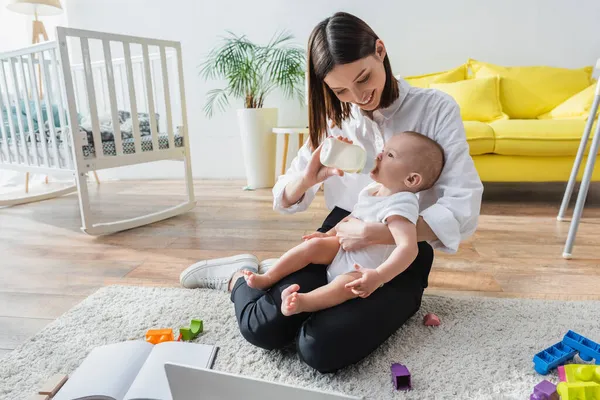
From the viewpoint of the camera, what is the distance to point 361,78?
783 millimetres

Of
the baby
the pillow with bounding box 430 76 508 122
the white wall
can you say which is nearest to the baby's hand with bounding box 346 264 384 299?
the baby

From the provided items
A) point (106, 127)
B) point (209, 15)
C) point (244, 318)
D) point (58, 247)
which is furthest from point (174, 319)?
point (209, 15)

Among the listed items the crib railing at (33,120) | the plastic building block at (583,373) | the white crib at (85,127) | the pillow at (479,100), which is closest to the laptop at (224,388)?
the plastic building block at (583,373)

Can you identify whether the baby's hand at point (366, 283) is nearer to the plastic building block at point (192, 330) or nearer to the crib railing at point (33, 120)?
the plastic building block at point (192, 330)

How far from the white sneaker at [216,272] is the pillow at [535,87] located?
196 centimetres

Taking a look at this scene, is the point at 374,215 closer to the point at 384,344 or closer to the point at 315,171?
the point at 315,171

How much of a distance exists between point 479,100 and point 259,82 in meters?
1.34

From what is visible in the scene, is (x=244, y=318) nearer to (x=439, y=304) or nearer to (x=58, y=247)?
(x=439, y=304)

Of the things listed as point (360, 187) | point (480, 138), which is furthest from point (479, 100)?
point (360, 187)

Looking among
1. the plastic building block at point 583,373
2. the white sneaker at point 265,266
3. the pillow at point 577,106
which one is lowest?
the plastic building block at point 583,373

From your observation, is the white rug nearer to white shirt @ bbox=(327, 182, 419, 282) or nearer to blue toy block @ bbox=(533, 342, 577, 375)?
blue toy block @ bbox=(533, 342, 577, 375)

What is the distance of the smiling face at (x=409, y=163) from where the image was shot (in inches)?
31.8

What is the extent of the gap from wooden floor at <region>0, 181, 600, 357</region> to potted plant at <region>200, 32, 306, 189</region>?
12.3 inches

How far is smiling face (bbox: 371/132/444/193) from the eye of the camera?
807 millimetres
